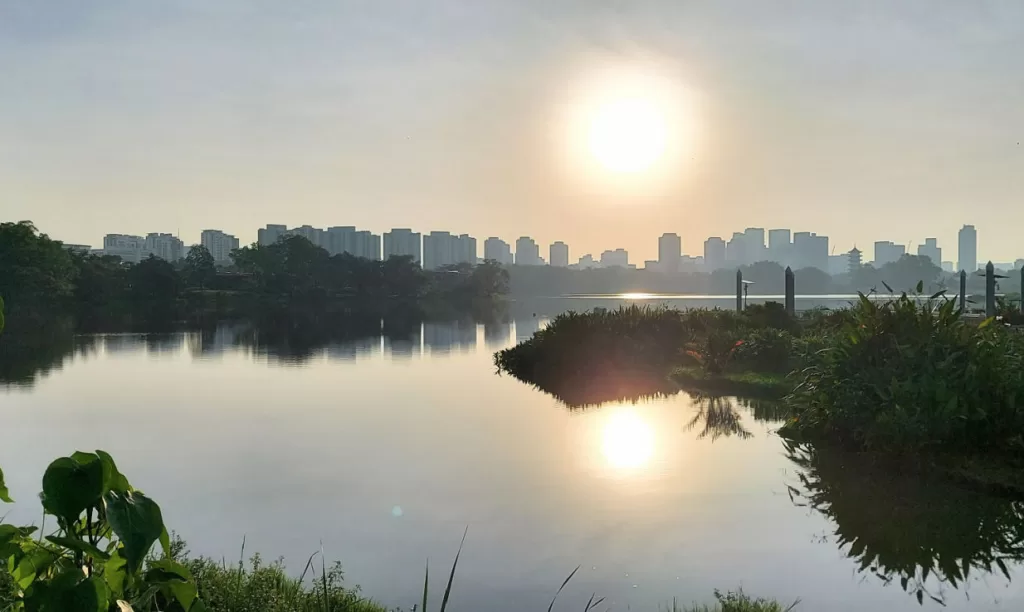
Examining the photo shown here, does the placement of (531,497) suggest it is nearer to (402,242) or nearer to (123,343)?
(123,343)

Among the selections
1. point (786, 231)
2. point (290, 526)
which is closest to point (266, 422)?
point (290, 526)

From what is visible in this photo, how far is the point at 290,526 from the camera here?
8.55m

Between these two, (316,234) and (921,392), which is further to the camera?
(316,234)

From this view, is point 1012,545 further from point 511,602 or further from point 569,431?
point 569,431

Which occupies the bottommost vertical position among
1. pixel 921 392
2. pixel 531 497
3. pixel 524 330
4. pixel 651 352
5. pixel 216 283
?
pixel 531 497

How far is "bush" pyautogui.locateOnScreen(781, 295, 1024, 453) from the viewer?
9695 mm

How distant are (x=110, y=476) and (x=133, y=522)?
0.31 feet

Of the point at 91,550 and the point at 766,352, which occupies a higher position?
the point at 91,550

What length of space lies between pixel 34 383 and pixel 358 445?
12.6 meters

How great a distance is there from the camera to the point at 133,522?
1261mm

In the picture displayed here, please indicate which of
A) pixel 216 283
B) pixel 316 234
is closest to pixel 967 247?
pixel 216 283

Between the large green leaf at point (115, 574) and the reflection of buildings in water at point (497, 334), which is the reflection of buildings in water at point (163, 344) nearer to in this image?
the reflection of buildings in water at point (497, 334)

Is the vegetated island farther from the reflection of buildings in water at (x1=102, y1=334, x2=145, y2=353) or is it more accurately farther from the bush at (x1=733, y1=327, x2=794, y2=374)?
the reflection of buildings in water at (x1=102, y1=334, x2=145, y2=353)

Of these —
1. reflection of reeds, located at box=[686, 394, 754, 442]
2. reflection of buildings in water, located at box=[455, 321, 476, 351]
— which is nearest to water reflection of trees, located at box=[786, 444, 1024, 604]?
reflection of reeds, located at box=[686, 394, 754, 442]
